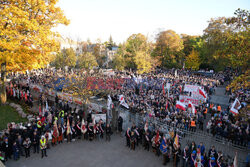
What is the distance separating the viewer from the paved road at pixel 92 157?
9.41 meters

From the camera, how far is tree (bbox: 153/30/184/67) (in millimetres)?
49000

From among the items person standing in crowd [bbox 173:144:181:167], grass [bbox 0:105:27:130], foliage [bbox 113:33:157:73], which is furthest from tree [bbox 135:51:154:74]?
person standing in crowd [bbox 173:144:181:167]

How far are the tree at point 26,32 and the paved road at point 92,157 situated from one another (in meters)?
7.26

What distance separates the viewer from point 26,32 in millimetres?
14125

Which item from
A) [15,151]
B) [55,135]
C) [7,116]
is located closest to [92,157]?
[55,135]

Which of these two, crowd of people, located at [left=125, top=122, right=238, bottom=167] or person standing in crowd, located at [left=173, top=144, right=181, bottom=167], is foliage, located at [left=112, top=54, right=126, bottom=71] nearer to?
crowd of people, located at [left=125, top=122, right=238, bottom=167]

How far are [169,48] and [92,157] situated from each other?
44926mm

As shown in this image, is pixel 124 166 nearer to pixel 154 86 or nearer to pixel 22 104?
pixel 22 104

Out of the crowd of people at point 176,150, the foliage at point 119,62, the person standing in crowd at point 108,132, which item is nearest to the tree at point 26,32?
the person standing in crowd at point 108,132

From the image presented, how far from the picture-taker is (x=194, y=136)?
37.7 feet

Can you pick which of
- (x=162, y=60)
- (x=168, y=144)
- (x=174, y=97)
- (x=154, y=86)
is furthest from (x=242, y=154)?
(x=162, y=60)

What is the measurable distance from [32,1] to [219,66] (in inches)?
1631

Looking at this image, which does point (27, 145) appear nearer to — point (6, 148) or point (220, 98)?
point (6, 148)

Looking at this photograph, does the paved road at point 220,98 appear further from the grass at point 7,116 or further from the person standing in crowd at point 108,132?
the grass at point 7,116
